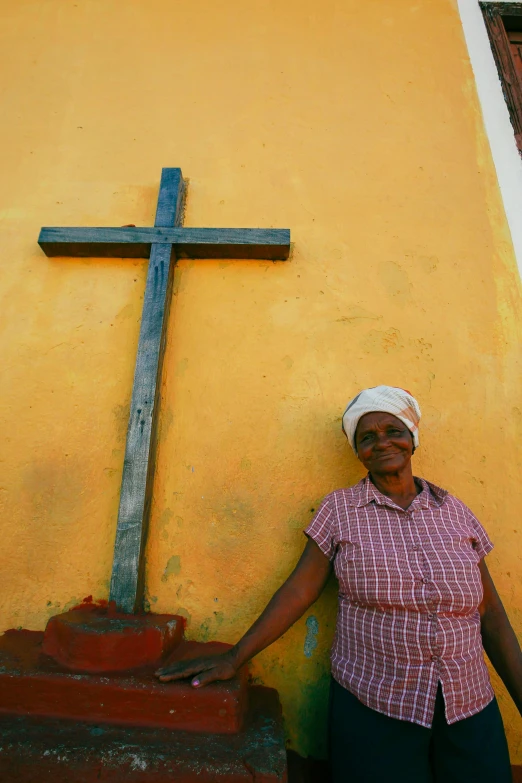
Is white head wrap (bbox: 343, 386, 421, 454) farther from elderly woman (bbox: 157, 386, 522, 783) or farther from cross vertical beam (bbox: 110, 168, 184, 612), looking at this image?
cross vertical beam (bbox: 110, 168, 184, 612)

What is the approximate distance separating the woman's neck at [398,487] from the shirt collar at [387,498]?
0.11 ft

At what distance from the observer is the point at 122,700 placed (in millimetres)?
1399

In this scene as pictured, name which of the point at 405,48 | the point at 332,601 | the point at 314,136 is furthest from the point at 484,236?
the point at 332,601

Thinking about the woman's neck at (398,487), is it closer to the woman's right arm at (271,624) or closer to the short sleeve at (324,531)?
the short sleeve at (324,531)

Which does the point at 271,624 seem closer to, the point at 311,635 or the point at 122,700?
the point at 311,635

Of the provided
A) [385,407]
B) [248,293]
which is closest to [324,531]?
[385,407]

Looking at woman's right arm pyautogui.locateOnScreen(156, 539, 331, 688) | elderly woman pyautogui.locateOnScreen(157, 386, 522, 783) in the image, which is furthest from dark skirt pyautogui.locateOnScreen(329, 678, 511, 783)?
woman's right arm pyautogui.locateOnScreen(156, 539, 331, 688)

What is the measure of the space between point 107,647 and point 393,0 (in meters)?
4.11

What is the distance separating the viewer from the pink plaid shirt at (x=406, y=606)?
137cm


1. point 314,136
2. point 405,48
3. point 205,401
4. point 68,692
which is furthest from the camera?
point 405,48

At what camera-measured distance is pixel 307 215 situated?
2.49 m

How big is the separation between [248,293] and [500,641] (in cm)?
174

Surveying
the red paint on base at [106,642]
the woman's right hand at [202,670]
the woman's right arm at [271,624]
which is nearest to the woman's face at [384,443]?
the woman's right arm at [271,624]

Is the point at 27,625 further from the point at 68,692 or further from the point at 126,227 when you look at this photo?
the point at 126,227
